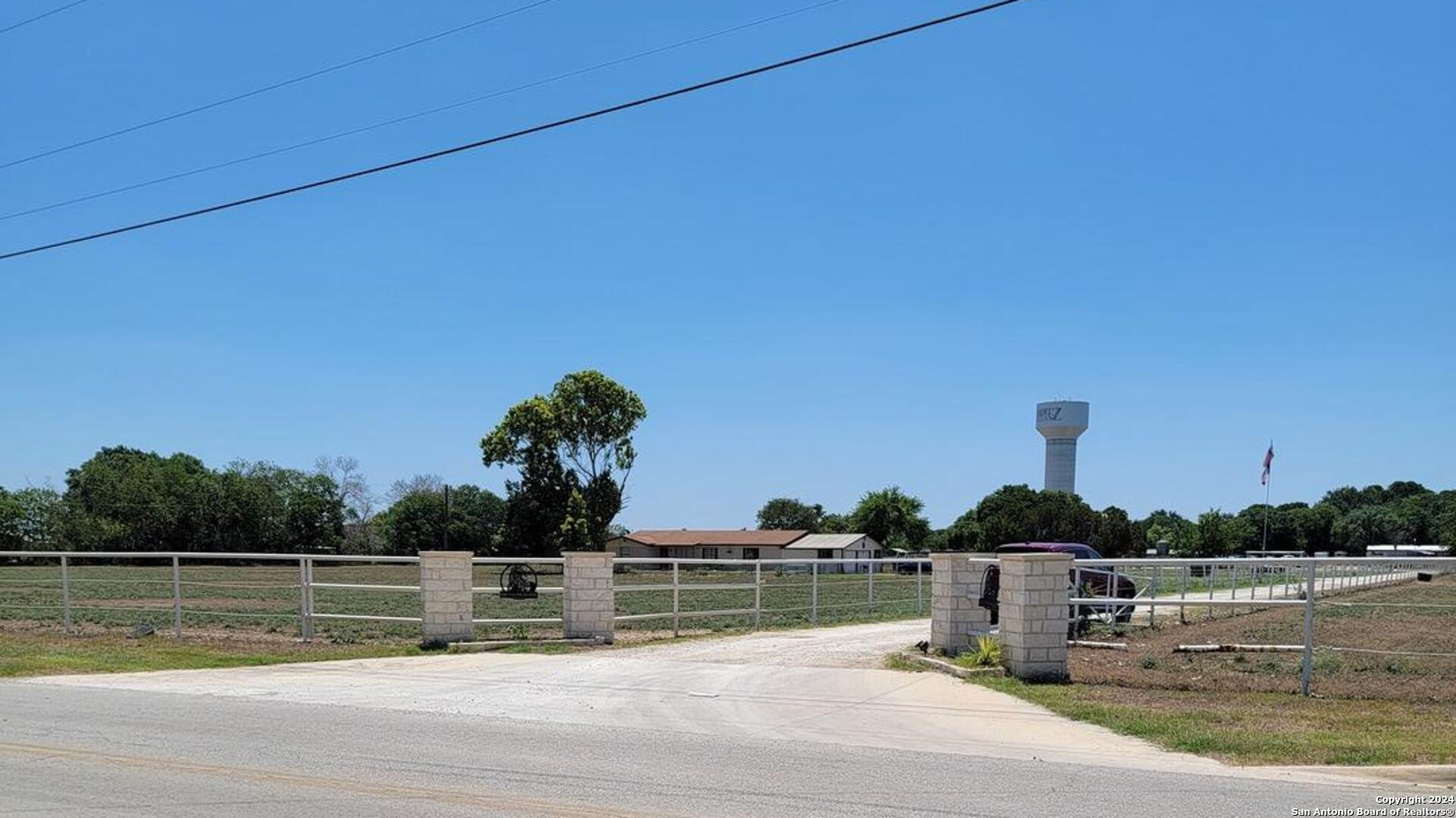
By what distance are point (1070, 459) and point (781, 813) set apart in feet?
391

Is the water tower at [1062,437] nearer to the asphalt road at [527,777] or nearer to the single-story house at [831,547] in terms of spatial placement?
the single-story house at [831,547]

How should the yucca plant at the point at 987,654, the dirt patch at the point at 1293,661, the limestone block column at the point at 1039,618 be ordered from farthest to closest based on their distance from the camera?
1. the yucca plant at the point at 987,654
2. the limestone block column at the point at 1039,618
3. the dirt patch at the point at 1293,661

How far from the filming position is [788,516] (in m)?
149

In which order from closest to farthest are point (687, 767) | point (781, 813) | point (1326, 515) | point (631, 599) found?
point (781, 813), point (687, 767), point (631, 599), point (1326, 515)

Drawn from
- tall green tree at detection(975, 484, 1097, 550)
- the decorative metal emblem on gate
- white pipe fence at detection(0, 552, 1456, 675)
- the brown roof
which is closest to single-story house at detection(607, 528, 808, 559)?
the brown roof

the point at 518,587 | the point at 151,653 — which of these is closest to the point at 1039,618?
the point at 151,653

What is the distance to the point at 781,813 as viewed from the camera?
298 inches

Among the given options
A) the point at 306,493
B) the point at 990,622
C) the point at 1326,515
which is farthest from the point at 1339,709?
the point at 1326,515

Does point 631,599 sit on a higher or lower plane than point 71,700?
lower

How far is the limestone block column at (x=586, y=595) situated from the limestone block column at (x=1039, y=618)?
721 centimetres

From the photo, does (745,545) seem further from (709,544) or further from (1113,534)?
(1113,534)

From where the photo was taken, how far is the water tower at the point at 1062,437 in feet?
395

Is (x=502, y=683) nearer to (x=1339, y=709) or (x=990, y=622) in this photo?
(x=990, y=622)

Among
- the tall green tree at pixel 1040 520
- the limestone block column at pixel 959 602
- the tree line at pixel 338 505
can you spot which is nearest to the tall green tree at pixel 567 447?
the tree line at pixel 338 505
